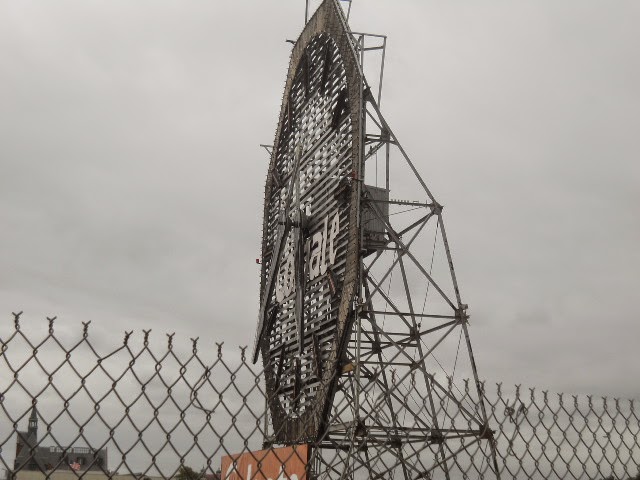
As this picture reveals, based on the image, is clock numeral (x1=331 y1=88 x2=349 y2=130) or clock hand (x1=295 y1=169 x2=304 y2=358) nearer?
clock numeral (x1=331 y1=88 x2=349 y2=130)

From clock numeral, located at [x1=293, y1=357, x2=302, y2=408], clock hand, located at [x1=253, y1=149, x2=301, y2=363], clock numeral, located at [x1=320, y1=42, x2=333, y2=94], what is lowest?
clock numeral, located at [x1=293, y1=357, x2=302, y2=408]

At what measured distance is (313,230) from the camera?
2291cm

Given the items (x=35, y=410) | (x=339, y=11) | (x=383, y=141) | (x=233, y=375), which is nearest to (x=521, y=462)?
(x=233, y=375)

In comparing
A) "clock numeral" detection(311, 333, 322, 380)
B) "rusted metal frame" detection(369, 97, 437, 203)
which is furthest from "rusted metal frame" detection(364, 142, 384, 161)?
"clock numeral" detection(311, 333, 322, 380)

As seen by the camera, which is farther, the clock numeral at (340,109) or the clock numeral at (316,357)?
the clock numeral at (340,109)

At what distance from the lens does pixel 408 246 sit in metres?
19.8

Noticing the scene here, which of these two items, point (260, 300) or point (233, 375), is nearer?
point (233, 375)

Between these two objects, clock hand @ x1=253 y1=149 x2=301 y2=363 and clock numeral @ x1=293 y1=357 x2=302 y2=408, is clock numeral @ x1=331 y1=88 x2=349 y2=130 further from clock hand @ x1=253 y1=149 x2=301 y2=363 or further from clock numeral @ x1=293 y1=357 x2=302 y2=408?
clock numeral @ x1=293 y1=357 x2=302 y2=408

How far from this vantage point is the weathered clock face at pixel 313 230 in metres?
20.0

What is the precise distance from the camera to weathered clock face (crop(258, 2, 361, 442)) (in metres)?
20.0

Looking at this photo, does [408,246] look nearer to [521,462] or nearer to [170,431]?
[521,462]

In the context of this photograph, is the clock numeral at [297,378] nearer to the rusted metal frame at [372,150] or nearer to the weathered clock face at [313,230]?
the weathered clock face at [313,230]

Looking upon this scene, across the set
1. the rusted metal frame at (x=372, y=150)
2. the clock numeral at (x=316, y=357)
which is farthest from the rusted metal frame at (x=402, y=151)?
the clock numeral at (x=316, y=357)

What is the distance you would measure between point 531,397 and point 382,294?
12.5 m
